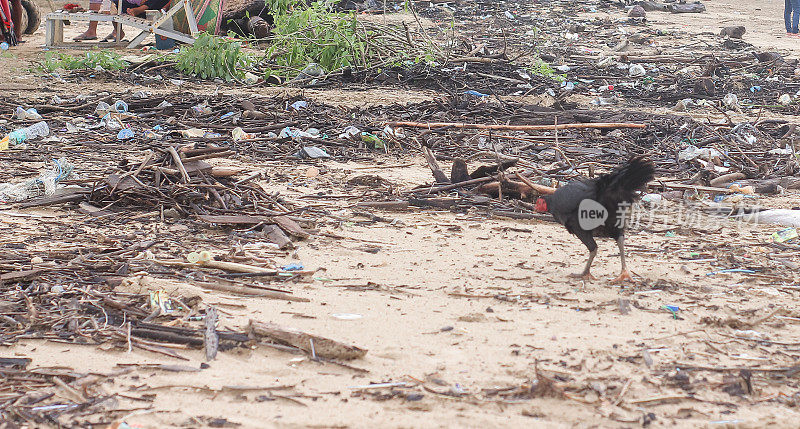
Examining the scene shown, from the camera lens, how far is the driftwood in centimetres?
271

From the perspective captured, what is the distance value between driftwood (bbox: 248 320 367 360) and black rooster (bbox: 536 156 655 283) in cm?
132

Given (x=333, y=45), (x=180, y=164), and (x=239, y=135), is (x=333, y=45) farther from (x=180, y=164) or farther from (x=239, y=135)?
(x=180, y=164)

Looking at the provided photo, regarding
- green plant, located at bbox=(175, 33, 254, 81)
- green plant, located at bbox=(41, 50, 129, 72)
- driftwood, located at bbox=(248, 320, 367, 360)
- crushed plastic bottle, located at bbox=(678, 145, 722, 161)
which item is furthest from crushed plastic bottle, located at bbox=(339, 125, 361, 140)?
green plant, located at bbox=(41, 50, 129, 72)

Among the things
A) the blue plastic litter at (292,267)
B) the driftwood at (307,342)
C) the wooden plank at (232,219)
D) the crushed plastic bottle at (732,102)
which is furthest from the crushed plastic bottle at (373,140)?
the crushed plastic bottle at (732,102)

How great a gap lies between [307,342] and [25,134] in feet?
16.0

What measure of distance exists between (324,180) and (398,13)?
11.5m

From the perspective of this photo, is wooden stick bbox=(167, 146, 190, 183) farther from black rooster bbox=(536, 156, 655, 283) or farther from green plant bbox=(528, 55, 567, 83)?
green plant bbox=(528, 55, 567, 83)

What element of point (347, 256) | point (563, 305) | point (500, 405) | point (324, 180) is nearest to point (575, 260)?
point (563, 305)

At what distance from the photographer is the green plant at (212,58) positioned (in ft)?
31.3

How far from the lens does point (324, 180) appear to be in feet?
18.5

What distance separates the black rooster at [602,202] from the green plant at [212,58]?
22.3ft

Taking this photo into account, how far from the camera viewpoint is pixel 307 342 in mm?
2760

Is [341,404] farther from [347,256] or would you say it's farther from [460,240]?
[460,240]

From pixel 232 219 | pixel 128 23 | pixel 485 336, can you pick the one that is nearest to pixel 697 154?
pixel 232 219
